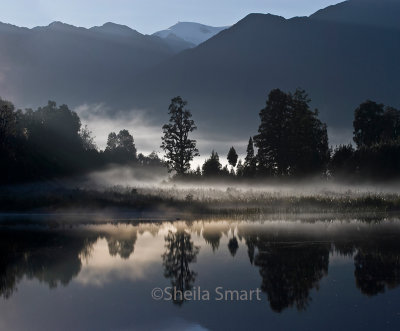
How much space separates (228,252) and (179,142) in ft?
173

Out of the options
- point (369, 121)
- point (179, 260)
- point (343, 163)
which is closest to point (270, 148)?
point (343, 163)

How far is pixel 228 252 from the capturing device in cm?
1902

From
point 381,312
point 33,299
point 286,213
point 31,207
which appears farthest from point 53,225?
point 381,312

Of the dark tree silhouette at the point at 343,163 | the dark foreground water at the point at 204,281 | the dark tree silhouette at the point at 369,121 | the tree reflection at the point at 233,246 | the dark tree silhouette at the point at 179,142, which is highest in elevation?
the dark tree silhouette at the point at 369,121

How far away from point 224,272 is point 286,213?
75.6 feet

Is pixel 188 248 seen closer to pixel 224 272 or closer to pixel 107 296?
pixel 224 272

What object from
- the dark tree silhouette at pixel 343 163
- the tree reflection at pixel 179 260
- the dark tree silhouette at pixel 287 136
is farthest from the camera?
the dark tree silhouette at pixel 287 136

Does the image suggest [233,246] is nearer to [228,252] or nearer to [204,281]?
[228,252]

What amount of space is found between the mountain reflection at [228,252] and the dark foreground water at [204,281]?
0.13ft

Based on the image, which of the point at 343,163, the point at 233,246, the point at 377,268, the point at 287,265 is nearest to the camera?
the point at 377,268

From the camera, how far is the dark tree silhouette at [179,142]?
7119 centimetres

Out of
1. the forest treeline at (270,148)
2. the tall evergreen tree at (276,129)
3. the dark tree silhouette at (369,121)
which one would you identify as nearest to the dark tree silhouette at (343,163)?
the forest treeline at (270,148)

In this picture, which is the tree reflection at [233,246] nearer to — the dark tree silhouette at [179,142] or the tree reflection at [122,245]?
the tree reflection at [122,245]

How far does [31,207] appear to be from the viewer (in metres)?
39.8
